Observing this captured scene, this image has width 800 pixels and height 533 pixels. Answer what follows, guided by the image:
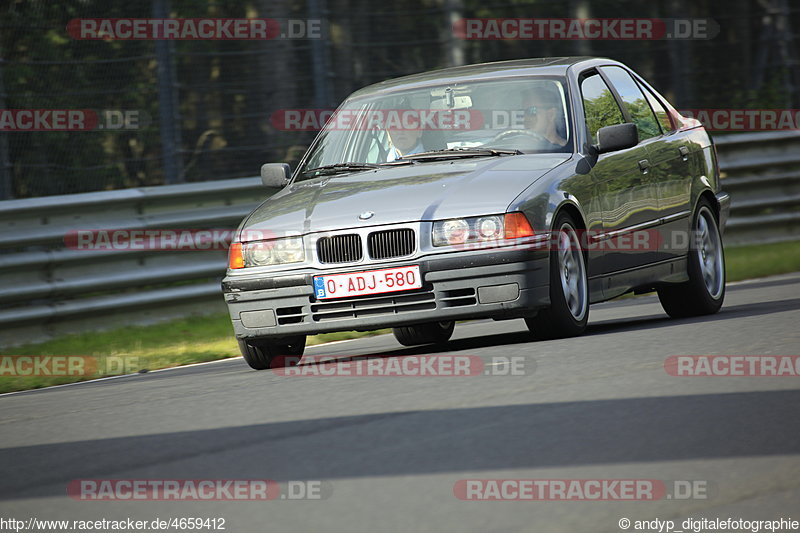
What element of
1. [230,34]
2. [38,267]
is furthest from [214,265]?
[230,34]

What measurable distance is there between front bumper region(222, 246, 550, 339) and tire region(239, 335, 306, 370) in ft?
1.20

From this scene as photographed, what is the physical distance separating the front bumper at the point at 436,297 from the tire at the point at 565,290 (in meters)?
0.10

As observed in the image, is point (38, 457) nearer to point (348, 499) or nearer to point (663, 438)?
point (348, 499)

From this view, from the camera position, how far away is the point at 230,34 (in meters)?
14.5

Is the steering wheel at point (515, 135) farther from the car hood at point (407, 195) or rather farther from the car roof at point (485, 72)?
the car roof at point (485, 72)

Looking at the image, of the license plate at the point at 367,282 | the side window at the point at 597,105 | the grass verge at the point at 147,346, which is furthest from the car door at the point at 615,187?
the grass verge at the point at 147,346

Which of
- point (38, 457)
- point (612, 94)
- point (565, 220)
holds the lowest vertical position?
point (38, 457)

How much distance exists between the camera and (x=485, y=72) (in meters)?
8.87

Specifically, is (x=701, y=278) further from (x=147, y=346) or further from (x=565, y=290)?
(x=147, y=346)

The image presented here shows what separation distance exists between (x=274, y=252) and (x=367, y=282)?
2.02 ft

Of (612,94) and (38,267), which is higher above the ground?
(612,94)

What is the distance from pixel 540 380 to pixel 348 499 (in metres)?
2.12

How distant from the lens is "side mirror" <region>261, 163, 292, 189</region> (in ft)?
29.4

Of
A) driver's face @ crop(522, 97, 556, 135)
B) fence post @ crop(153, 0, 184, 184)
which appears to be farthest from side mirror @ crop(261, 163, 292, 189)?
fence post @ crop(153, 0, 184, 184)
